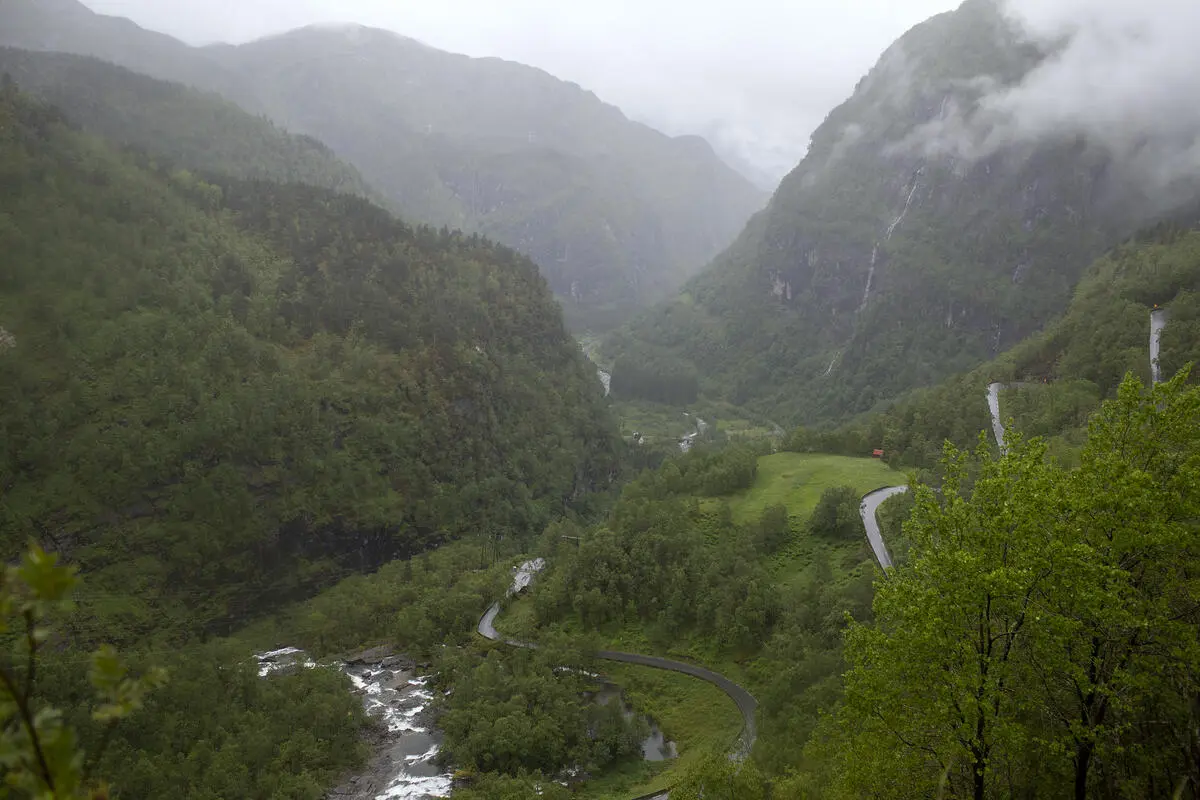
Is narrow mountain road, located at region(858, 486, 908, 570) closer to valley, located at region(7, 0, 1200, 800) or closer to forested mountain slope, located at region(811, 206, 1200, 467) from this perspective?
valley, located at region(7, 0, 1200, 800)

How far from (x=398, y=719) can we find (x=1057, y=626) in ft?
244

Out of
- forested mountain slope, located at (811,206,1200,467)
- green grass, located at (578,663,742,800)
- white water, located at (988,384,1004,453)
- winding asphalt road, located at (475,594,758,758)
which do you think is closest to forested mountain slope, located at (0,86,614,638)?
winding asphalt road, located at (475,594,758,758)

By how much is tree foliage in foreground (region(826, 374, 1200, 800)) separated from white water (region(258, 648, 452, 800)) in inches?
2062

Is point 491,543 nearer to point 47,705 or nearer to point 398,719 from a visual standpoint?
point 398,719

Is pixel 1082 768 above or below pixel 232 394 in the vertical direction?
above

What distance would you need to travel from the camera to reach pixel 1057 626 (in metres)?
17.9

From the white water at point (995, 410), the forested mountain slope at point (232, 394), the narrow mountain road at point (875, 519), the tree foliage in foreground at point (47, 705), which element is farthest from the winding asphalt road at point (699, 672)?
the tree foliage in foreground at point (47, 705)

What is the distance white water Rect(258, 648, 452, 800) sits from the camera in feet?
212

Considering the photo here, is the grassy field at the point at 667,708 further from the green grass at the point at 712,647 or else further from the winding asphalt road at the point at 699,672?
the winding asphalt road at the point at 699,672

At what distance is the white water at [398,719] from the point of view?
6469cm

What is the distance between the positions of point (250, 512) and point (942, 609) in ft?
379

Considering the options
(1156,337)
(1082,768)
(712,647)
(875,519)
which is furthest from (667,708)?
(1156,337)

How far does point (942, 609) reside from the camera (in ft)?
64.0

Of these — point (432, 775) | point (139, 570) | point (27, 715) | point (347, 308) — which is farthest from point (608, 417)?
point (27, 715)
